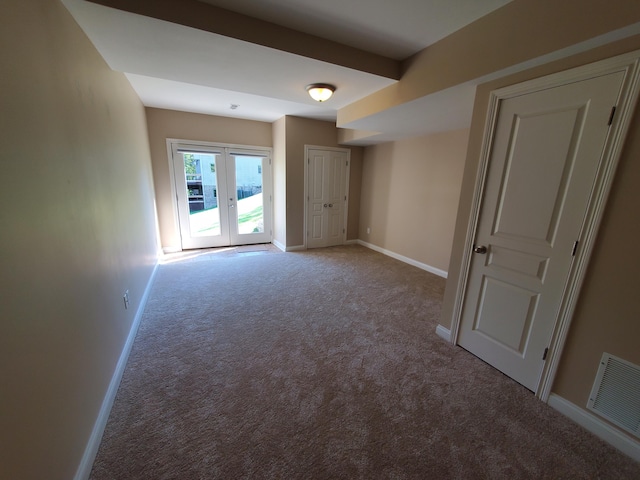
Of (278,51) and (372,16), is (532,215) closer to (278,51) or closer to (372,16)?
(372,16)

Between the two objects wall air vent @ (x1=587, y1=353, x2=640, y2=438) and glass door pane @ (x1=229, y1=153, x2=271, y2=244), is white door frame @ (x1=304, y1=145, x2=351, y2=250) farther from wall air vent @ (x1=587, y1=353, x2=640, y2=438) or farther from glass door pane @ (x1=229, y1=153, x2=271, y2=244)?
wall air vent @ (x1=587, y1=353, x2=640, y2=438)

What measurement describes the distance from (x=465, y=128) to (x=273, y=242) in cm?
423

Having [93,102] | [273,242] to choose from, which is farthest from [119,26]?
[273,242]

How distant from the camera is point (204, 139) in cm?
477

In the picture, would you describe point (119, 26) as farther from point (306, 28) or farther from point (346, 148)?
point (346, 148)

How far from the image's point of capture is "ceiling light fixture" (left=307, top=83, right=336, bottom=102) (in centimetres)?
261

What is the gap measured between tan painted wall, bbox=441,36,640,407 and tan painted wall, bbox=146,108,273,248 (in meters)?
4.55

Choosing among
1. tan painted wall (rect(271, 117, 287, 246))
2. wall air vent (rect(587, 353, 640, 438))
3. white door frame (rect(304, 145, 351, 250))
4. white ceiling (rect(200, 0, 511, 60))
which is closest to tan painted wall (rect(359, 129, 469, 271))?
white door frame (rect(304, 145, 351, 250))

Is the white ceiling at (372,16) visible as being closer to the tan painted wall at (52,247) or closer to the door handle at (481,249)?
the tan painted wall at (52,247)

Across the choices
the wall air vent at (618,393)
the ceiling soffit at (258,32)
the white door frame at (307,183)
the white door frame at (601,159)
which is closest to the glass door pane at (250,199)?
the white door frame at (307,183)

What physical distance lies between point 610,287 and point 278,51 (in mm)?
2740

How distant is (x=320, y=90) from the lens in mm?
2641

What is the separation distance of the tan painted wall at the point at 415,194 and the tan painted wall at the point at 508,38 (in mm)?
1770

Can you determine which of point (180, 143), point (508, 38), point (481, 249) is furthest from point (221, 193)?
point (508, 38)
